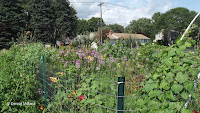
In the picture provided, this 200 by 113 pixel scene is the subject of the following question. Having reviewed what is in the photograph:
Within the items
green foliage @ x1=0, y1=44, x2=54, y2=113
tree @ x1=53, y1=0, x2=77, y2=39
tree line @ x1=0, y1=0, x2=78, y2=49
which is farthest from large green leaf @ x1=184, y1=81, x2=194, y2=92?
tree @ x1=53, y1=0, x2=77, y2=39

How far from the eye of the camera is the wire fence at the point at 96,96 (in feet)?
5.16

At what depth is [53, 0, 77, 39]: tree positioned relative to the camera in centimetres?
2962

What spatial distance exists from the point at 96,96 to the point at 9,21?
24107 mm

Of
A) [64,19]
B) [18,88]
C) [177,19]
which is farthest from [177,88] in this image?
[177,19]

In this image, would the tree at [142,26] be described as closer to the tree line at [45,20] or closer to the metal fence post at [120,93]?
the tree line at [45,20]

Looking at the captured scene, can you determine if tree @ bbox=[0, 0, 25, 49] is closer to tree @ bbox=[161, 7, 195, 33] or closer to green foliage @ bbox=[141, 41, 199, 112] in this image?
green foliage @ bbox=[141, 41, 199, 112]

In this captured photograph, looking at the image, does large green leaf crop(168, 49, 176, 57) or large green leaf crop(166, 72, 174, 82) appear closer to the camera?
large green leaf crop(166, 72, 174, 82)

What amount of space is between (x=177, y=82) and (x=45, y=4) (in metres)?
30.1

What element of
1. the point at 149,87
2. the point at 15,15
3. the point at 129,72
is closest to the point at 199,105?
the point at 149,87

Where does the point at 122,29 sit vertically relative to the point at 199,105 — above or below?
above

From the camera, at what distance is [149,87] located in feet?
5.63

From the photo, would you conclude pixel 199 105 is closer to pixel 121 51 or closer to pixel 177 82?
pixel 177 82

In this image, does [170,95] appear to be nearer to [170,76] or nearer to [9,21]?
[170,76]

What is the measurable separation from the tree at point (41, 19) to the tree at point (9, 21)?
3913 mm
